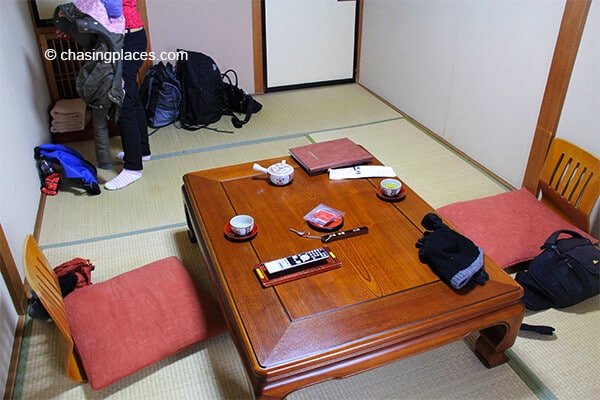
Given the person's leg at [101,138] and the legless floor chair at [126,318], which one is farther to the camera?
the person's leg at [101,138]

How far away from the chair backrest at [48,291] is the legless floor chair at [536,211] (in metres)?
1.50

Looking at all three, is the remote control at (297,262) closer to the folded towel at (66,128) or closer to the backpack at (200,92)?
the backpack at (200,92)

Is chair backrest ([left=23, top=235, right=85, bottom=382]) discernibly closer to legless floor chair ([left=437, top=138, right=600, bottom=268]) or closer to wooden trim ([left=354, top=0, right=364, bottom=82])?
legless floor chair ([left=437, top=138, right=600, bottom=268])

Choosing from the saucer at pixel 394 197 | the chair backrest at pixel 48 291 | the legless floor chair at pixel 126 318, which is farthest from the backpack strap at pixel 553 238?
the chair backrest at pixel 48 291

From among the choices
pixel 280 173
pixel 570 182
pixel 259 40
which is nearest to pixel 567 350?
pixel 570 182

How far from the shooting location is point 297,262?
61.8 inches

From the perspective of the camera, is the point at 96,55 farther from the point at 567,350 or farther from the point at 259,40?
the point at 567,350

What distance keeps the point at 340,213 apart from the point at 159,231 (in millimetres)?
1075

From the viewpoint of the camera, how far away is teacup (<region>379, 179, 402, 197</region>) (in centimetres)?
193

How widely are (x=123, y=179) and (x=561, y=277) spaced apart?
234 cm

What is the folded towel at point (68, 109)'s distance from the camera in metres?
3.21

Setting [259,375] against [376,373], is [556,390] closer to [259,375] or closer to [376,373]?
[376,373]

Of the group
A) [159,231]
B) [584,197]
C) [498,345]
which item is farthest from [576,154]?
[159,231]

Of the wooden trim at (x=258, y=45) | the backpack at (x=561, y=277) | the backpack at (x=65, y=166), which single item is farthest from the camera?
the wooden trim at (x=258, y=45)
